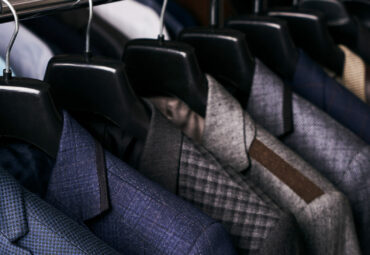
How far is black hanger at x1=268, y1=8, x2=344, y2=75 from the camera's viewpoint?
32.9 inches

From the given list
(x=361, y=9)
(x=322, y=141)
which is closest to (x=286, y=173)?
(x=322, y=141)

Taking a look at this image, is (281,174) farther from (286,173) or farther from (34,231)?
(34,231)

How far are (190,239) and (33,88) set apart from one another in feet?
0.73

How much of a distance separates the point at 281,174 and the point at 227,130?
88 mm

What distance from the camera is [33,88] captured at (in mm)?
502

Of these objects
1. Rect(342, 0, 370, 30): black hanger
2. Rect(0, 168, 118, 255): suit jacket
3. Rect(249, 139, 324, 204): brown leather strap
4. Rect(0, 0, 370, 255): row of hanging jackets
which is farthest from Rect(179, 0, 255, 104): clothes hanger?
Rect(342, 0, 370, 30): black hanger

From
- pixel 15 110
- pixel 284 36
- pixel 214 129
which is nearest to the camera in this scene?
pixel 15 110

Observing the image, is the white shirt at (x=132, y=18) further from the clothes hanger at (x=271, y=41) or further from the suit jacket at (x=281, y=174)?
the suit jacket at (x=281, y=174)

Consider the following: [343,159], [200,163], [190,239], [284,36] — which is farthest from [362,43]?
[190,239]

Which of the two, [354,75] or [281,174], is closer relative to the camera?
[281,174]

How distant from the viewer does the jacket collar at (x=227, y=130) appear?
1.98 ft

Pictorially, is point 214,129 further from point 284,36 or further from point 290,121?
point 284,36

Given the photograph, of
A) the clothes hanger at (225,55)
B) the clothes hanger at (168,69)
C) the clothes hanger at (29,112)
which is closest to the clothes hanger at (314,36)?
the clothes hanger at (225,55)

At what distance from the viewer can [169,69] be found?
65 cm
